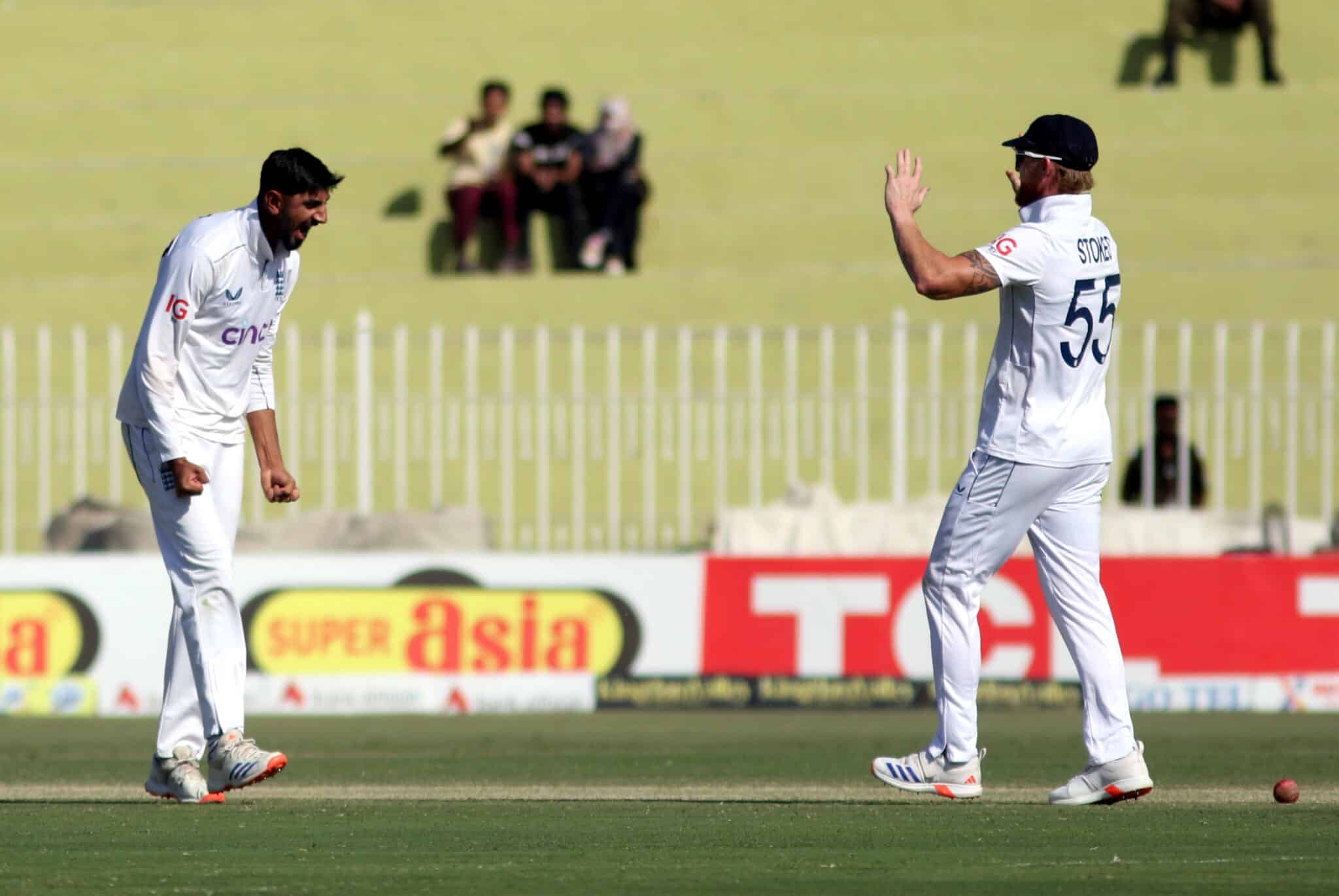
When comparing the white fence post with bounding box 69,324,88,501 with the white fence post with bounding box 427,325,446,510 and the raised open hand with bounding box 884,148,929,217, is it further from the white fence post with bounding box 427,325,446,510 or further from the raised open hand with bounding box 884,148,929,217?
the raised open hand with bounding box 884,148,929,217

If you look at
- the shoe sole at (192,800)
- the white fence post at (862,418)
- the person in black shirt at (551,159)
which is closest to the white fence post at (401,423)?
the white fence post at (862,418)

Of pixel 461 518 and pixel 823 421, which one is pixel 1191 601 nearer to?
pixel 823 421

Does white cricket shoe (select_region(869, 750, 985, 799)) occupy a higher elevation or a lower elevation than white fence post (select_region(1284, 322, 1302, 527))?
lower

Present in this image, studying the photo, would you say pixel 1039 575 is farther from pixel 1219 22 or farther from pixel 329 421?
pixel 1219 22

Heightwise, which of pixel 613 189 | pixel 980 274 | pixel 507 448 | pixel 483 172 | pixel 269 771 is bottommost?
pixel 269 771

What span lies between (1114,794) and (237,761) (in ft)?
8.92

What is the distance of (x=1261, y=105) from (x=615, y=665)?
371 inches

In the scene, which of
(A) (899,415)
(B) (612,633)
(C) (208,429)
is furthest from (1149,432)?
(C) (208,429)

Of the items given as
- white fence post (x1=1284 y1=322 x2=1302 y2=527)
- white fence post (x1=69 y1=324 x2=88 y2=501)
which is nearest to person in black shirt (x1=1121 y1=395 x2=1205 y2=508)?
white fence post (x1=1284 y1=322 x2=1302 y2=527)

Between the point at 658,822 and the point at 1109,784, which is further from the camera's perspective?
the point at 1109,784

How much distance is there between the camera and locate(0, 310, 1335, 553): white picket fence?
13992 millimetres

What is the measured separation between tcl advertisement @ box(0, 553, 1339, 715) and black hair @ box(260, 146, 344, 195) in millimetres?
5625

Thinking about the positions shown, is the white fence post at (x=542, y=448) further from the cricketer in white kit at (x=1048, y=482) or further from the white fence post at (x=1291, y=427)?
the cricketer in white kit at (x=1048, y=482)

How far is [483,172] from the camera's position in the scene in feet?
57.5
